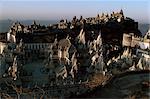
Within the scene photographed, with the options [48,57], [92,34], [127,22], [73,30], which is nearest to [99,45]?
[48,57]

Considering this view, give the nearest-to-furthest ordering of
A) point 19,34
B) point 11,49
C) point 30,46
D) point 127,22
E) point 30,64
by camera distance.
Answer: point 30,64
point 11,49
point 30,46
point 19,34
point 127,22

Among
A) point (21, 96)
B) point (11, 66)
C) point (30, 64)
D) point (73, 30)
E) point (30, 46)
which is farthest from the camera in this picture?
point (73, 30)

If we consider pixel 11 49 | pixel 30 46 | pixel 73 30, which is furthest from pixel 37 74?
pixel 73 30

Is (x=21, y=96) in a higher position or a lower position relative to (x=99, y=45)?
lower

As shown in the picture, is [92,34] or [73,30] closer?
[92,34]

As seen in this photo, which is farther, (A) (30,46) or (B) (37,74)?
(A) (30,46)

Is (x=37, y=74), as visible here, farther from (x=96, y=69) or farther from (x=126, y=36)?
(x=126, y=36)

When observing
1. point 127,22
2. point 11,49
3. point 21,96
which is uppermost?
point 127,22

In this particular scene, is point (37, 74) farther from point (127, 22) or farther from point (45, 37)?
point (127, 22)

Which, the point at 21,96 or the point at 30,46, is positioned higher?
the point at 30,46
